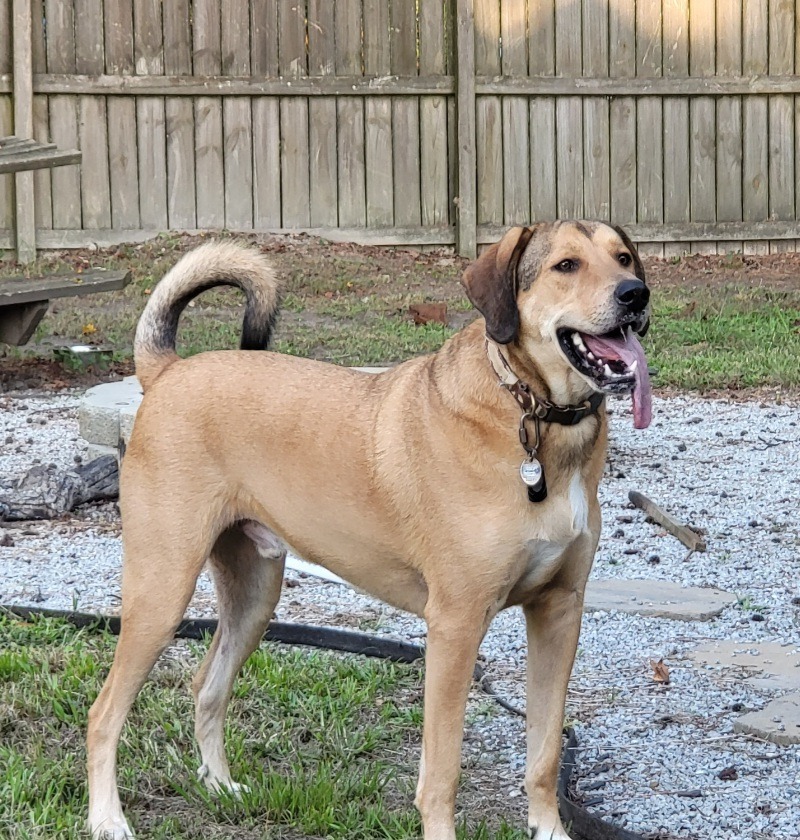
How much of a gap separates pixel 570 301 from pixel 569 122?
10399 mm

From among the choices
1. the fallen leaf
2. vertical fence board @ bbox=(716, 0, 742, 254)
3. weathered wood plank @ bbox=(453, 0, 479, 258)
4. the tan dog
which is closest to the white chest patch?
the tan dog

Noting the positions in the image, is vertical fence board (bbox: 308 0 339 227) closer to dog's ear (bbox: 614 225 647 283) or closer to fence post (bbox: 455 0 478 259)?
fence post (bbox: 455 0 478 259)

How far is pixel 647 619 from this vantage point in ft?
17.1

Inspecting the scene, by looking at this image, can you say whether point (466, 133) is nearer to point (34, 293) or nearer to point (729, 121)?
point (729, 121)

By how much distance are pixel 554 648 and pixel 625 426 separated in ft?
16.3

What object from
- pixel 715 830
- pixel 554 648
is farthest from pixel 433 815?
pixel 715 830

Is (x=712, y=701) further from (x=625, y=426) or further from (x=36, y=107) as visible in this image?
(x=36, y=107)

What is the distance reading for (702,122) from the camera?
13.7 metres

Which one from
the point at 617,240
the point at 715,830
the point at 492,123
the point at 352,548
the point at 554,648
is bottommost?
the point at 715,830

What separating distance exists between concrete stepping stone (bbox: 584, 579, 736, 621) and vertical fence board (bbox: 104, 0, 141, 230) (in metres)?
8.31

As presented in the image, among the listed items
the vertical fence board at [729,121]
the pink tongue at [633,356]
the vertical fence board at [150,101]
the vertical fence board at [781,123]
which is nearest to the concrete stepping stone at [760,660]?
the pink tongue at [633,356]

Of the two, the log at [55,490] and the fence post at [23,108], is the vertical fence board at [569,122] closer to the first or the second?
the fence post at [23,108]

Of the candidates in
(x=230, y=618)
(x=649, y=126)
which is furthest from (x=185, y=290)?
(x=649, y=126)

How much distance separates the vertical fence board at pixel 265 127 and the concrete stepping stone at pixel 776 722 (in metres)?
9.53
